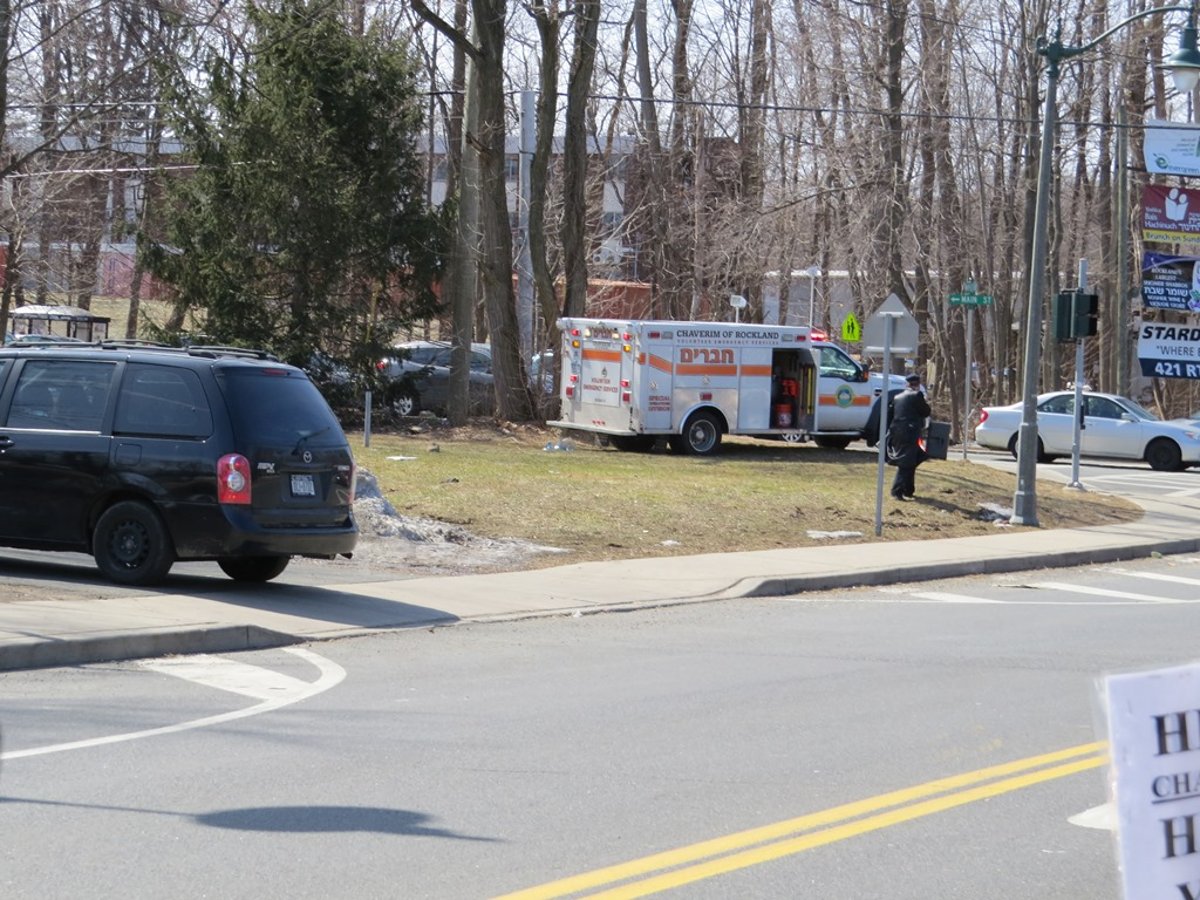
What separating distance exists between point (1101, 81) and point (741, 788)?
143 ft

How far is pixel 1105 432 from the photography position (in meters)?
33.5

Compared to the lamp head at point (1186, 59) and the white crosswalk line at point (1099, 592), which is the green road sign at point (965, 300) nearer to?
the lamp head at point (1186, 59)

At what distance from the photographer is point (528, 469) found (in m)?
23.3

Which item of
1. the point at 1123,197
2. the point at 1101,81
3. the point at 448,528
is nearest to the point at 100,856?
the point at 448,528

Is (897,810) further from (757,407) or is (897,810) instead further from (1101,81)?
(1101,81)

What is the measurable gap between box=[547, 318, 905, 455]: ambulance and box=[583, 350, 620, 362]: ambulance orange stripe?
0.02 meters

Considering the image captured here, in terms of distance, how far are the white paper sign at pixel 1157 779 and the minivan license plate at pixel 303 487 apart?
10.1 meters

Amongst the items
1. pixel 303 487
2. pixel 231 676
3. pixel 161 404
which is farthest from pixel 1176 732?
pixel 161 404

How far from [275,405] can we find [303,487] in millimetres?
706

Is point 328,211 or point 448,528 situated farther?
point 328,211

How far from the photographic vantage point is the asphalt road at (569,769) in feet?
19.0

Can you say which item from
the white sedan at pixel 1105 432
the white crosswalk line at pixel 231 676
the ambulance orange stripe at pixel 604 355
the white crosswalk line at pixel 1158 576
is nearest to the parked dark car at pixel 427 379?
the ambulance orange stripe at pixel 604 355

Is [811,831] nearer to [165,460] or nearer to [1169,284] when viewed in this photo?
[165,460]

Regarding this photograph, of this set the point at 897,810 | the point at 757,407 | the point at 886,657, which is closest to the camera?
the point at 897,810
